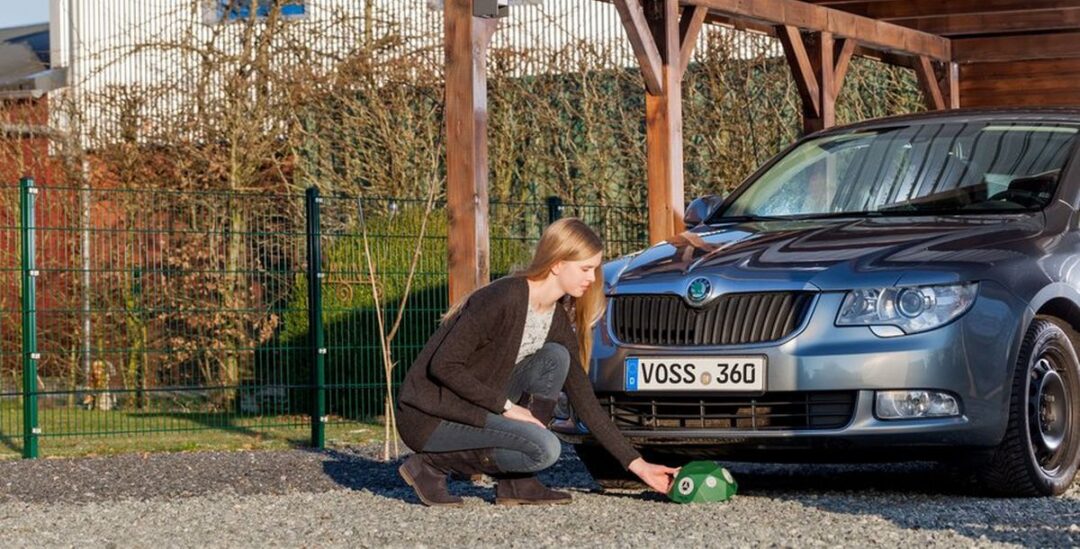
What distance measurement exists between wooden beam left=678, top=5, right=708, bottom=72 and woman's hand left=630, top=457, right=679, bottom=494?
16.0 feet

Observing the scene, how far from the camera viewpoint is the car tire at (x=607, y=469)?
7.88 meters

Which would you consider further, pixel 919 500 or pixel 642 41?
pixel 642 41

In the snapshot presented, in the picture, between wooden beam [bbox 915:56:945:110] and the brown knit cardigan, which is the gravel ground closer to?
the brown knit cardigan

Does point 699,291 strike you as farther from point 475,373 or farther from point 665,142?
point 665,142

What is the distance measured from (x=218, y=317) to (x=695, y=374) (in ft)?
20.9

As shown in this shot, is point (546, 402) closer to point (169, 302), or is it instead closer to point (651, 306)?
point (651, 306)

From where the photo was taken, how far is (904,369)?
681 centimetres

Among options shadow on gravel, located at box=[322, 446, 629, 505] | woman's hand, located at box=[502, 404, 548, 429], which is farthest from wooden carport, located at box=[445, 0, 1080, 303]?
woman's hand, located at box=[502, 404, 548, 429]

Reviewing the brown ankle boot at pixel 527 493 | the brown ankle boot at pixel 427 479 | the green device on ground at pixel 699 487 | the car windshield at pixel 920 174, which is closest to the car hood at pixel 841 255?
the car windshield at pixel 920 174

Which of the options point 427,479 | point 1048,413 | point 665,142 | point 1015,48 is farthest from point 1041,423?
point 1015,48

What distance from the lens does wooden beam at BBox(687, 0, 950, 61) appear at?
40.5ft

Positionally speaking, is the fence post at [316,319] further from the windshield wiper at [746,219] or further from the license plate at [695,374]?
the license plate at [695,374]

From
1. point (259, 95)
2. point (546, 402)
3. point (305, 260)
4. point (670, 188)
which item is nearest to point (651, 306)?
point (546, 402)

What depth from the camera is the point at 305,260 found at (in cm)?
1248
